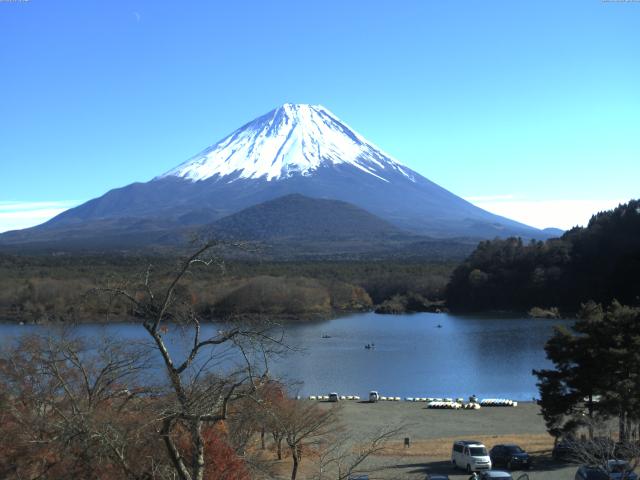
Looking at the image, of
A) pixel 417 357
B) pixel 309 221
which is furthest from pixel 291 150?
pixel 417 357

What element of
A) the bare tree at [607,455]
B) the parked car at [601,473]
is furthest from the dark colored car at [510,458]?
the parked car at [601,473]

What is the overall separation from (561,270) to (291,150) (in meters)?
114

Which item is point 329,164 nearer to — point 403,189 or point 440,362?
point 403,189

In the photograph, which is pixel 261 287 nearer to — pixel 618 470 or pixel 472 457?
pixel 472 457

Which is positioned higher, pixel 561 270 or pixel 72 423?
pixel 561 270

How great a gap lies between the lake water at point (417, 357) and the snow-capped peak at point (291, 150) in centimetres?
11261

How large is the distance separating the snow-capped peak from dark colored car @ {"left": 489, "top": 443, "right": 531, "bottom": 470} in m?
141

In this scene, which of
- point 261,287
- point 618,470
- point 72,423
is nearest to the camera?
point 72,423

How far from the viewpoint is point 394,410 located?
19078 mm

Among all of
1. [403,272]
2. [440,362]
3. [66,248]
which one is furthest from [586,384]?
[66,248]

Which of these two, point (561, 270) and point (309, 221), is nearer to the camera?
point (561, 270)

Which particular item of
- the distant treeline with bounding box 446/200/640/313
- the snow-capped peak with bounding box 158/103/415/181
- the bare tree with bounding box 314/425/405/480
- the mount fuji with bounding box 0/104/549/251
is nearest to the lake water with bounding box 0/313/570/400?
the distant treeline with bounding box 446/200/640/313

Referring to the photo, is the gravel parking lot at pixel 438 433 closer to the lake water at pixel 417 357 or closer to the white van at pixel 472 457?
the white van at pixel 472 457

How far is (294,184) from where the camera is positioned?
145 meters
